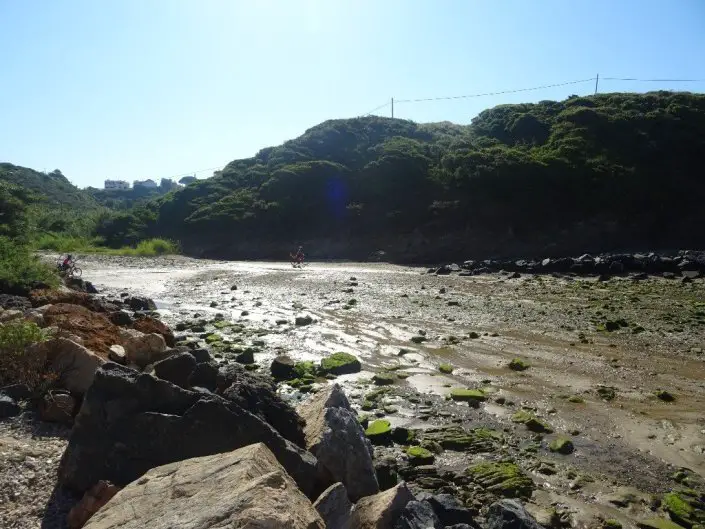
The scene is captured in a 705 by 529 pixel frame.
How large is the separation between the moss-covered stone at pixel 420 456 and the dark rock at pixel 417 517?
2089 mm

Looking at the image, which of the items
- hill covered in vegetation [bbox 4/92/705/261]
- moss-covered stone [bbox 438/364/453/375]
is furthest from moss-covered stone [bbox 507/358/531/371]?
hill covered in vegetation [bbox 4/92/705/261]

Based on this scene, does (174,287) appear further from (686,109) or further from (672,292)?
(686,109)

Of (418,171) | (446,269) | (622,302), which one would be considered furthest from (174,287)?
(418,171)

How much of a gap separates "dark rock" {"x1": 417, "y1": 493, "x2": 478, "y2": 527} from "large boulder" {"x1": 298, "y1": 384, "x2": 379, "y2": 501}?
0.60 metres

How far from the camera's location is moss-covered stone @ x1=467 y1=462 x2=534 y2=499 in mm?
5918

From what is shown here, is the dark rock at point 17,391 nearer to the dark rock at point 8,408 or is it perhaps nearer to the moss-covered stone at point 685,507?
the dark rock at point 8,408

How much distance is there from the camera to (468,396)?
8883 millimetres

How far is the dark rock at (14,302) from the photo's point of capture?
12.1m

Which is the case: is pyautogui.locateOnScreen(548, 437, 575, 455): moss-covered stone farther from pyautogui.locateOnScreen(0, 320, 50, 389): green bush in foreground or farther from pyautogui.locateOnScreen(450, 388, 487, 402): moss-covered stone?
pyautogui.locateOnScreen(0, 320, 50, 389): green bush in foreground

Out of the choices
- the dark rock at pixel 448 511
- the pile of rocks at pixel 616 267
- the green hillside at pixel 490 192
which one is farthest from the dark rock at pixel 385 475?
the green hillside at pixel 490 192

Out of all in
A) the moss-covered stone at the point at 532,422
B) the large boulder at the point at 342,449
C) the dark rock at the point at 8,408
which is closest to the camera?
the large boulder at the point at 342,449

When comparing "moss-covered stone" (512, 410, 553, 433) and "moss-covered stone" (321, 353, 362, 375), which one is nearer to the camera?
"moss-covered stone" (512, 410, 553, 433)

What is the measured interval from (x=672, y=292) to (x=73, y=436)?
21091mm

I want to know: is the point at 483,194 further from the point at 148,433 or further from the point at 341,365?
the point at 148,433
